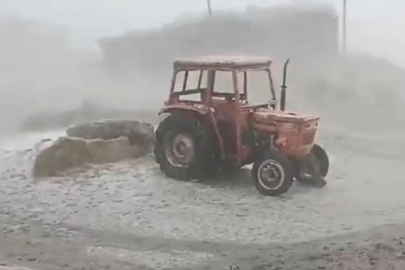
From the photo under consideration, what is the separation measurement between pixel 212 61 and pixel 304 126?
87 cm

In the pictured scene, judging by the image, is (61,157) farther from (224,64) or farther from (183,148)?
(224,64)

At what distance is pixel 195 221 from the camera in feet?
15.1

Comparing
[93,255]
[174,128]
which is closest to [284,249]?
[93,255]

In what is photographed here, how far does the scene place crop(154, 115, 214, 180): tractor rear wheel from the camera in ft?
18.5

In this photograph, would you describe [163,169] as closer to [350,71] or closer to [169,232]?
[169,232]

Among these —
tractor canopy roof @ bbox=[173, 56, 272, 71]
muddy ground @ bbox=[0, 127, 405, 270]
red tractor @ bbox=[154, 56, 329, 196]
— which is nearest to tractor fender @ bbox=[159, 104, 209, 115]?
red tractor @ bbox=[154, 56, 329, 196]

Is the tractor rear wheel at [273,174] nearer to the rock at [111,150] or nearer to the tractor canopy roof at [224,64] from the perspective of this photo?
the tractor canopy roof at [224,64]

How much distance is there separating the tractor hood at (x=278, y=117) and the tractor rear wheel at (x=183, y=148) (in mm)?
421

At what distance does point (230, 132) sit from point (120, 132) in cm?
140

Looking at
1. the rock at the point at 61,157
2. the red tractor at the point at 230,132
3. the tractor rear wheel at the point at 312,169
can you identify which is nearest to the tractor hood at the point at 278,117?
the red tractor at the point at 230,132

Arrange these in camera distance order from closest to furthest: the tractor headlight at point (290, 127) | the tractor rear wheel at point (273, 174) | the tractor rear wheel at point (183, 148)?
the tractor rear wheel at point (273, 174)
the tractor headlight at point (290, 127)
the tractor rear wheel at point (183, 148)

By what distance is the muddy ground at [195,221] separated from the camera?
392cm

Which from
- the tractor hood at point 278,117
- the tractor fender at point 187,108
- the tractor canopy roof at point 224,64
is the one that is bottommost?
the tractor hood at point 278,117

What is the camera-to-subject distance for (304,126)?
5426 mm
